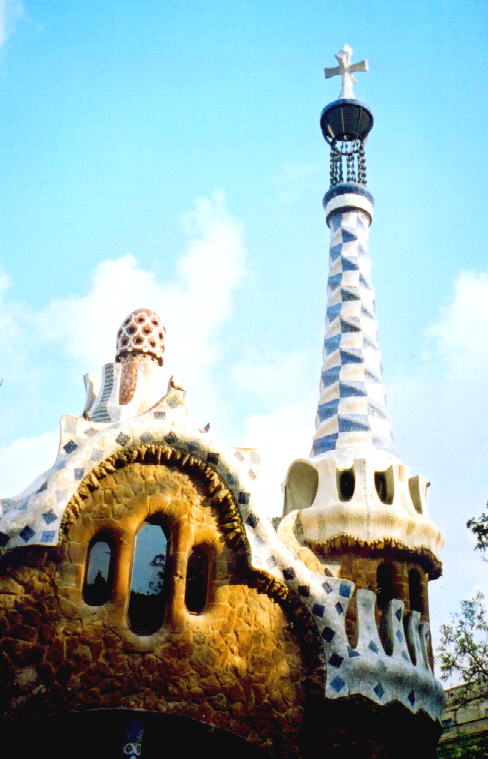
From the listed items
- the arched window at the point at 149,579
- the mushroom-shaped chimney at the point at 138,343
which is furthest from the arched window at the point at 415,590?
the mushroom-shaped chimney at the point at 138,343

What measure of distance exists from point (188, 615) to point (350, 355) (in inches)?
198

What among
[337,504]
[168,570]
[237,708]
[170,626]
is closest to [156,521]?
[168,570]

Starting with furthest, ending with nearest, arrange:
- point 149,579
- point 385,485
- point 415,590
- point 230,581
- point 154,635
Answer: point 385,485, point 415,590, point 230,581, point 149,579, point 154,635

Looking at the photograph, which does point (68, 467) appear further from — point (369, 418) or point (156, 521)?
point (369, 418)

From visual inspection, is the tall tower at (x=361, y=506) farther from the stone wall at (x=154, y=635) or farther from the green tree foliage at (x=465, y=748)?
the green tree foliage at (x=465, y=748)

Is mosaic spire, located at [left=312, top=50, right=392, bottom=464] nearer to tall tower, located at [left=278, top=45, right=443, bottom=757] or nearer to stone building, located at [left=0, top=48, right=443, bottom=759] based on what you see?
tall tower, located at [left=278, top=45, right=443, bottom=757]

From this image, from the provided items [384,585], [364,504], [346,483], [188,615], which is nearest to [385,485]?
[346,483]

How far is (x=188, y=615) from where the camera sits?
25.0ft

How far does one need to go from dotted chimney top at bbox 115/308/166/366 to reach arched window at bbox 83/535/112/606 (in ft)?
10.4

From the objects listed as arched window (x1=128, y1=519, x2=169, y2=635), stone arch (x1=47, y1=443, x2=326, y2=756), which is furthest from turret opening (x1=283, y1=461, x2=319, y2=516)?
arched window (x1=128, y1=519, x2=169, y2=635)

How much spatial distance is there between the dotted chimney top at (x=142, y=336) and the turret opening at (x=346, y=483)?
2.52 m

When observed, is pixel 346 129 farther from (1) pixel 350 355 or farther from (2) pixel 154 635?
(2) pixel 154 635

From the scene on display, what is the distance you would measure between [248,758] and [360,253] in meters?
7.32

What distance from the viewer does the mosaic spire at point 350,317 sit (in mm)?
11055
